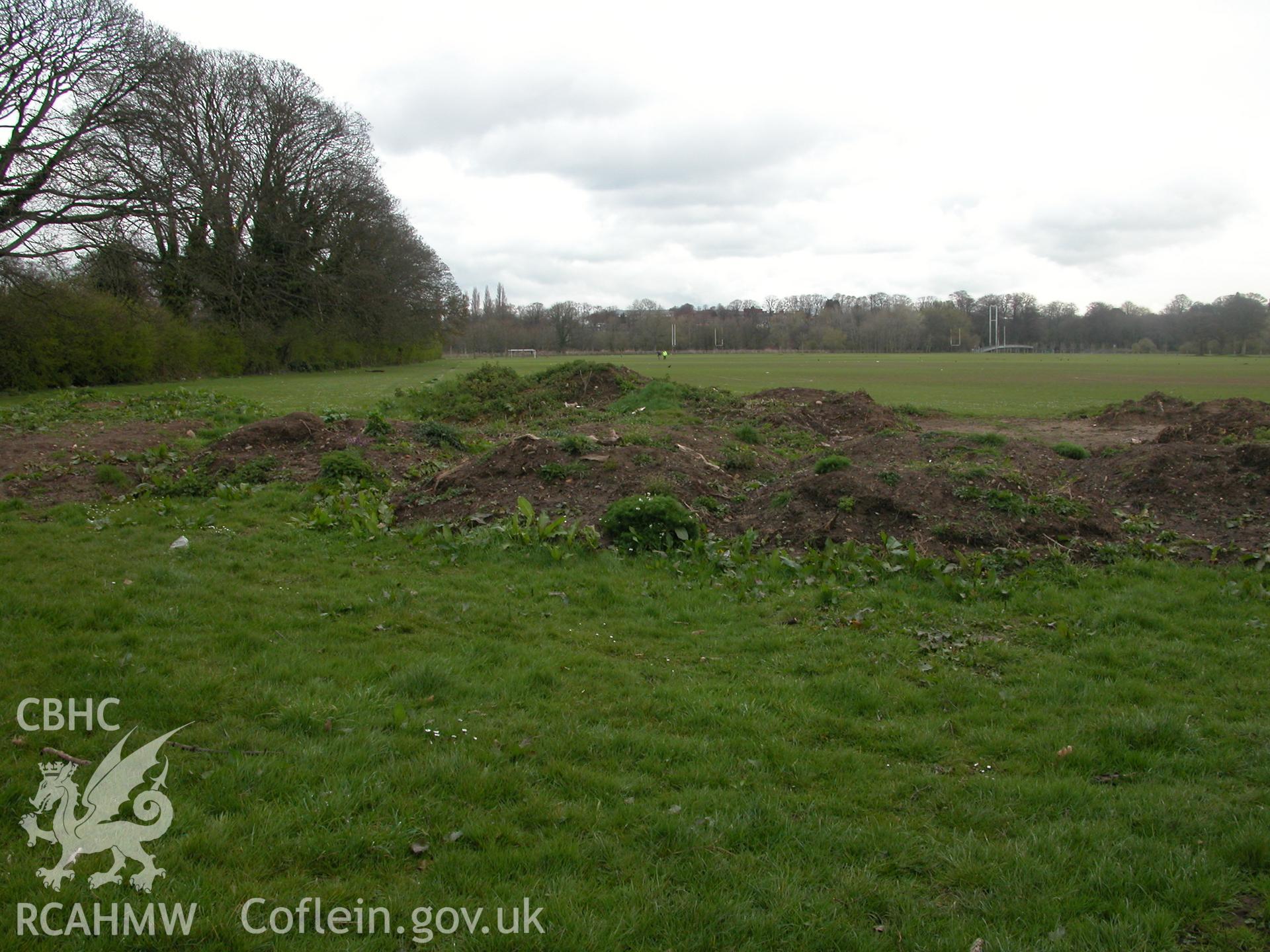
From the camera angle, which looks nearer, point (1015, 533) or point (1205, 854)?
point (1205, 854)

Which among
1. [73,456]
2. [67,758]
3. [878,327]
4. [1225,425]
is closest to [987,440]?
[1225,425]

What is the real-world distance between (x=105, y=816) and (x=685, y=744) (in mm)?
2891

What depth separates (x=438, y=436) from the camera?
14.0m

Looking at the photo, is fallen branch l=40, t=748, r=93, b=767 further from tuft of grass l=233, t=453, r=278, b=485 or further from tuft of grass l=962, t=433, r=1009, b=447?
tuft of grass l=962, t=433, r=1009, b=447

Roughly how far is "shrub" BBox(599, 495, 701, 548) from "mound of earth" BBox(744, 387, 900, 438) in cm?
779

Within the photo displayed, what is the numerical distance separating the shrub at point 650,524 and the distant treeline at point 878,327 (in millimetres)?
109207

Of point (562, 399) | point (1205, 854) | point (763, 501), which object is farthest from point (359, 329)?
point (1205, 854)

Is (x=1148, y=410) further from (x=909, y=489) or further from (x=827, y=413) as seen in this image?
(x=909, y=489)

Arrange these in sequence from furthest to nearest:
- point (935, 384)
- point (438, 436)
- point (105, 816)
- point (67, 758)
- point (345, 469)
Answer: point (935, 384)
point (438, 436)
point (345, 469)
point (67, 758)
point (105, 816)

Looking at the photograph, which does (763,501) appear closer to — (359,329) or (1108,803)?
(1108,803)

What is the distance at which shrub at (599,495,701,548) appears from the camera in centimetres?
893

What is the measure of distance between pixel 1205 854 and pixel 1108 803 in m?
0.50

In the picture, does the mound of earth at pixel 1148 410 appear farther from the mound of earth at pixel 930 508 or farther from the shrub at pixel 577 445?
the shrub at pixel 577 445

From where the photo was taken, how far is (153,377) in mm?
36281
